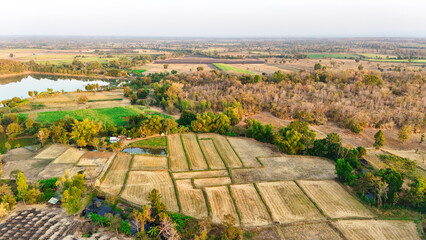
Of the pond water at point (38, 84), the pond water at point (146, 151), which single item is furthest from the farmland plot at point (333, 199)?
the pond water at point (38, 84)

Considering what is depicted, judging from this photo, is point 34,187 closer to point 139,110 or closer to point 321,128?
point 139,110

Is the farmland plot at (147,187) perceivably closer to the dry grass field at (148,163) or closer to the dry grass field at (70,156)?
the dry grass field at (148,163)

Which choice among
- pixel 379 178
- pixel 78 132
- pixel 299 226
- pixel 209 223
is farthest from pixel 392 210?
pixel 78 132

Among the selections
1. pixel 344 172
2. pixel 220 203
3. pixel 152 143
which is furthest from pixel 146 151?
pixel 344 172

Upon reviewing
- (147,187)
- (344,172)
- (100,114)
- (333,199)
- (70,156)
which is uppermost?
(100,114)

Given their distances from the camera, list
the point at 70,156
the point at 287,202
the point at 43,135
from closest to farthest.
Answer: the point at 287,202 < the point at 70,156 < the point at 43,135

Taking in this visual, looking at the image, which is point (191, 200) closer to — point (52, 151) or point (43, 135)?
point (52, 151)
